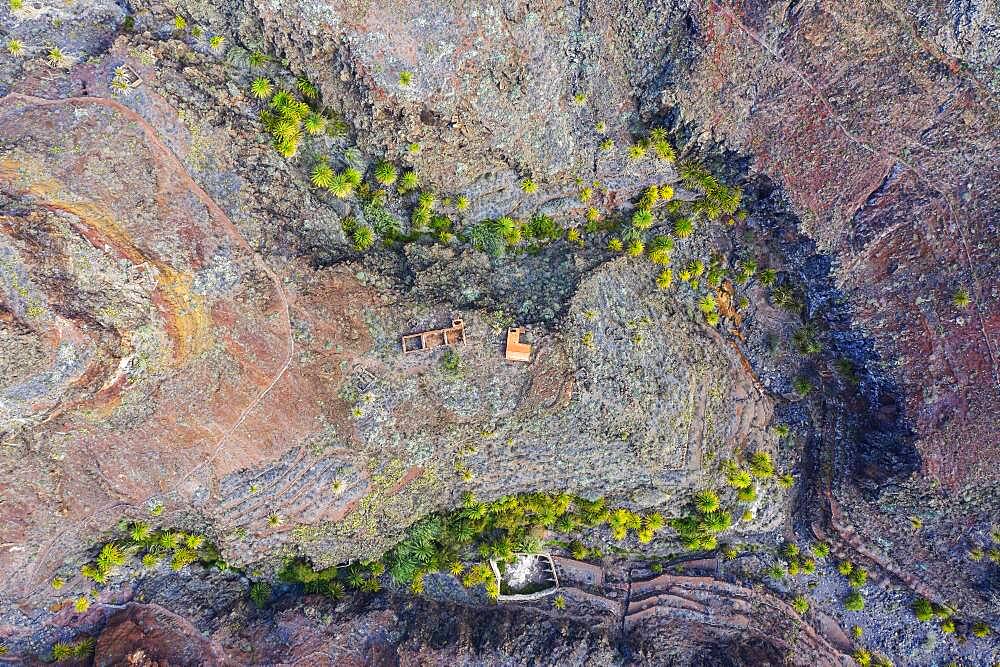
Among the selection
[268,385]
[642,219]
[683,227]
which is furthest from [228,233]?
[683,227]

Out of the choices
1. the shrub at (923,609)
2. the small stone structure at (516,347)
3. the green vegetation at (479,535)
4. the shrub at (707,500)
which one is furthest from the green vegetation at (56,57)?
the shrub at (923,609)

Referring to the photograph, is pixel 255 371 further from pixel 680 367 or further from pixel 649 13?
pixel 649 13

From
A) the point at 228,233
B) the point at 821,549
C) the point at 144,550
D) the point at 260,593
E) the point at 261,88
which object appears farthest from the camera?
the point at 260,593

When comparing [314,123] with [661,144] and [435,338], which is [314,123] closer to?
[435,338]

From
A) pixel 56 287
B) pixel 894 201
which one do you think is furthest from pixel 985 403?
pixel 56 287

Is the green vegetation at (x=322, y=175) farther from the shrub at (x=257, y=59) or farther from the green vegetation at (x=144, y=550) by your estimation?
the green vegetation at (x=144, y=550)

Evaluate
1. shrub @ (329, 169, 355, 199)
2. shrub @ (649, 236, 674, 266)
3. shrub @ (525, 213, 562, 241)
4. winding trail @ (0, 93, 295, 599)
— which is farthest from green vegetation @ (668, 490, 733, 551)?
shrub @ (329, 169, 355, 199)
